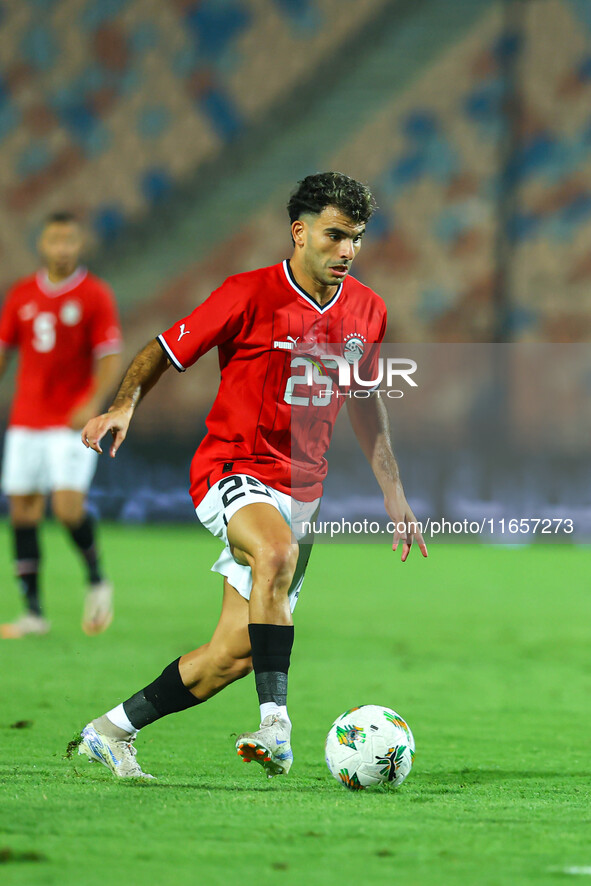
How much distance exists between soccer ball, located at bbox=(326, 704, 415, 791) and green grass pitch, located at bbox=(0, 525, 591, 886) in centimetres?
5

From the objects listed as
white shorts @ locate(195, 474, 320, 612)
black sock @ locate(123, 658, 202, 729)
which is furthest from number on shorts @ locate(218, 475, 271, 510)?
black sock @ locate(123, 658, 202, 729)

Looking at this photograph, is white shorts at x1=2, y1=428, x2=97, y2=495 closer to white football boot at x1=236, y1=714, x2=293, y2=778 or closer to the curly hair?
the curly hair

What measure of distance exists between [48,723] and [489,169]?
12.9 meters

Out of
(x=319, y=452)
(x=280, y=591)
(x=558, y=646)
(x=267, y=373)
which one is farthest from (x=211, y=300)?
(x=558, y=646)

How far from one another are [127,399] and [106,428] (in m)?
0.17

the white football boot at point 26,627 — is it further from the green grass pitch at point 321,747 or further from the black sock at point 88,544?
the black sock at point 88,544

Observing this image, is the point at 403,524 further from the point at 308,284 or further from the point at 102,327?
the point at 102,327

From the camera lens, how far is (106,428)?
3.44 meters

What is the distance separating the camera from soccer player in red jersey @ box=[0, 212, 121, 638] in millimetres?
7098

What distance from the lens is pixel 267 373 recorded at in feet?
12.5

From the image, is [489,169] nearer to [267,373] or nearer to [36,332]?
[36,332]

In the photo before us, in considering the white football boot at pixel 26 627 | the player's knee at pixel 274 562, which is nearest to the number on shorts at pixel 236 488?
the player's knee at pixel 274 562

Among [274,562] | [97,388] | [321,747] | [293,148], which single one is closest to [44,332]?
[97,388]

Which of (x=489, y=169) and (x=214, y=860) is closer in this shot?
(x=214, y=860)
